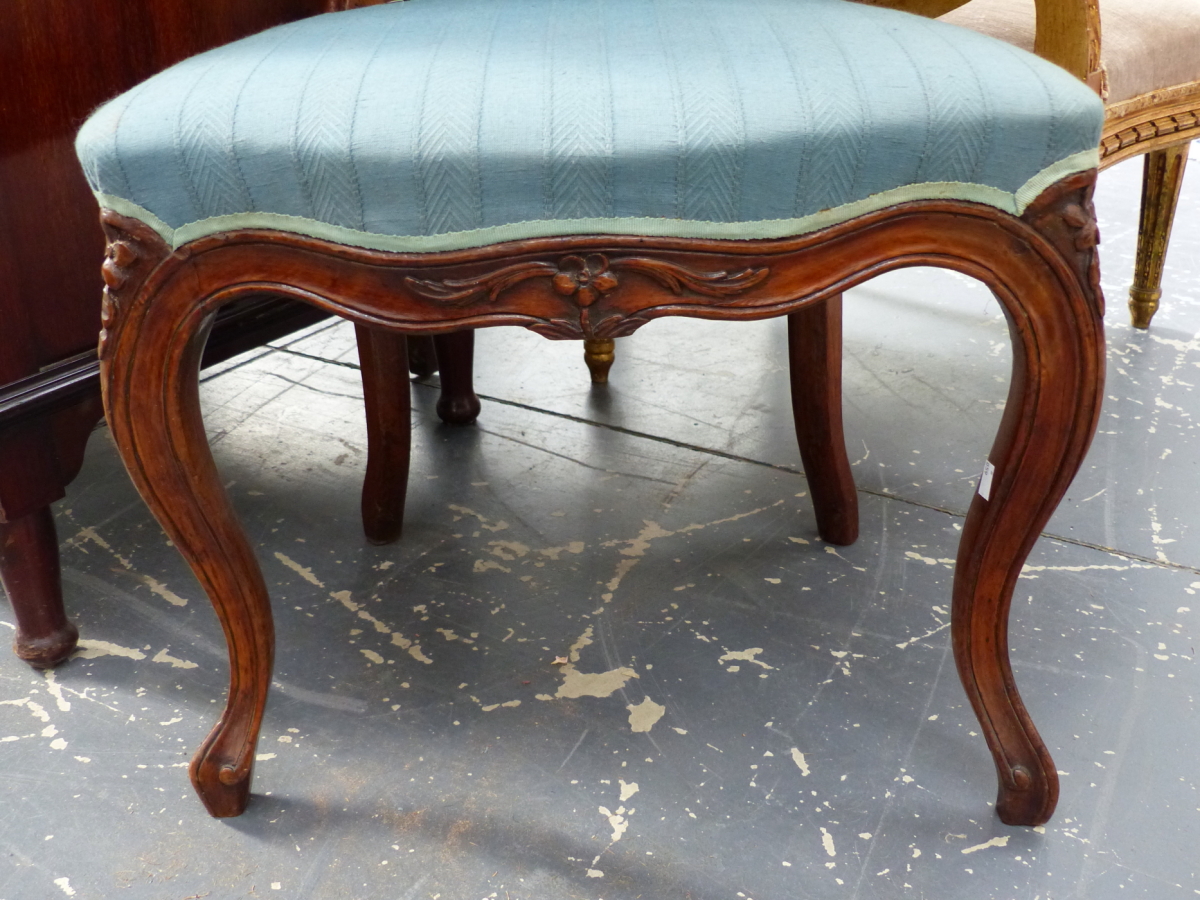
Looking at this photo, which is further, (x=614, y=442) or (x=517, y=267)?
(x=614, y=442)

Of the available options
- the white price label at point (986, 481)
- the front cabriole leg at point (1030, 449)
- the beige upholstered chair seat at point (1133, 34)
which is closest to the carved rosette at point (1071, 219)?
the front cabriole leg at point (1030, 449)

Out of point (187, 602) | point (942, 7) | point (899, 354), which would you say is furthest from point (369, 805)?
point (899, 354)

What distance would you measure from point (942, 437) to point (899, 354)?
0.33 metres

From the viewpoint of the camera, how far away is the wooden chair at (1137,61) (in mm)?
1263

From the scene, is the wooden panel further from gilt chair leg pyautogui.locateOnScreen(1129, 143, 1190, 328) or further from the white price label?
gilt chair leg pyautogui.locateOnScreen(1129, 143, 1190, 328)

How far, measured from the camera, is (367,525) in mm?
1247

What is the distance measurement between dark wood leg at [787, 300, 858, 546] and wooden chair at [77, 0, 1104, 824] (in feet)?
1.28

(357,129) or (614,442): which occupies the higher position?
(357,129)

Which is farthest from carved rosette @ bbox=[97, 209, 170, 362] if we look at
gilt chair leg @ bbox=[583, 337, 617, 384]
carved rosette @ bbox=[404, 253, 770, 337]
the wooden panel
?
gilt chair leg @ bbox=[583, 337, 617, 384]

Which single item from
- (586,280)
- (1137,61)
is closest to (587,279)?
(586,280)

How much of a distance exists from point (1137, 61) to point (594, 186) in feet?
3.30

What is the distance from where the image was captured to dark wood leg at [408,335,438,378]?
1689mm

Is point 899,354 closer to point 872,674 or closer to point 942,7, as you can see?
point 942,7

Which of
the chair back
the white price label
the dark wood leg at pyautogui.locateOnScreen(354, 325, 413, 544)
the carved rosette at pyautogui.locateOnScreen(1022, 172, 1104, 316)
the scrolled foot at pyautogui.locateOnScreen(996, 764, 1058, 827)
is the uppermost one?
the chair back
